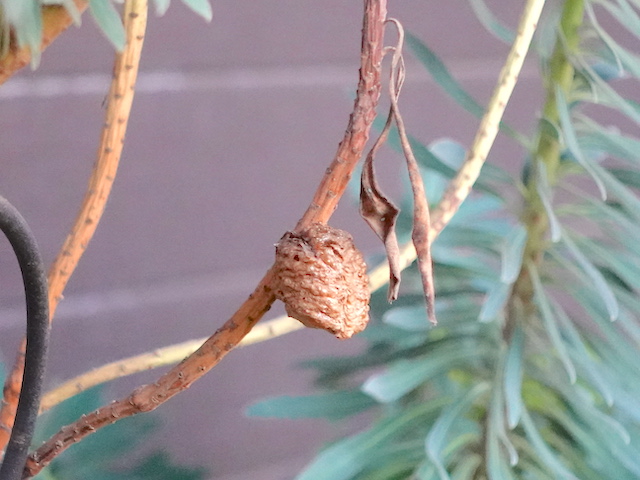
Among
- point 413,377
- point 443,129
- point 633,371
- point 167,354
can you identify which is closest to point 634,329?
point 633,371

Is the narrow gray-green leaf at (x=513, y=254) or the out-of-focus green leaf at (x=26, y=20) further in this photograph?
the narrow gray-green leaf at (x=513, y=254)

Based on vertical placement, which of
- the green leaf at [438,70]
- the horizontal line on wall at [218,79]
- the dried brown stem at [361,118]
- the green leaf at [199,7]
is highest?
the horizontal line on wall at [218,79]

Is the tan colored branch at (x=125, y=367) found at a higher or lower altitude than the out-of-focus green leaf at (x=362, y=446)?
higher

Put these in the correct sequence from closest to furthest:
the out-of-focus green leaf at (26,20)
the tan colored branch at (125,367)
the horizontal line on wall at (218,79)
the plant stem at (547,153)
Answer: the out-of-focus green leaf at (26,20)
the tan colored branch at (125,367)
the plant stem at (547,153)
the horizontal line on wall at (218,79)

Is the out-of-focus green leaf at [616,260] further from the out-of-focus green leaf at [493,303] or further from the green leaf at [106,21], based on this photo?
the green leaf at [106,21]

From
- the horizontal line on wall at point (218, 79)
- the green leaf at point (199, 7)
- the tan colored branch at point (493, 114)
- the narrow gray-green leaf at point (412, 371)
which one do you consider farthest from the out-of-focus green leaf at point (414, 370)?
the horizontal line on wall at point (218, 79)

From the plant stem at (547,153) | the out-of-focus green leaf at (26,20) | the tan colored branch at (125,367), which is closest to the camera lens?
the out-of-focus green leaf at (26,20)

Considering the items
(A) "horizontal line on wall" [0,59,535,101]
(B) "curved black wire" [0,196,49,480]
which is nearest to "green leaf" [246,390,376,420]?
(B) "curved black wire" [0,196,49,480]

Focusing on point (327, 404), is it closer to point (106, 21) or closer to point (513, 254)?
point (513, 254)

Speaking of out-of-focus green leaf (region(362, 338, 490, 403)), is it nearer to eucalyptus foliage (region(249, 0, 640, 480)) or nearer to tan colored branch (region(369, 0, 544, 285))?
eucalyptus foliage (region(249, 0, 640, 480))
